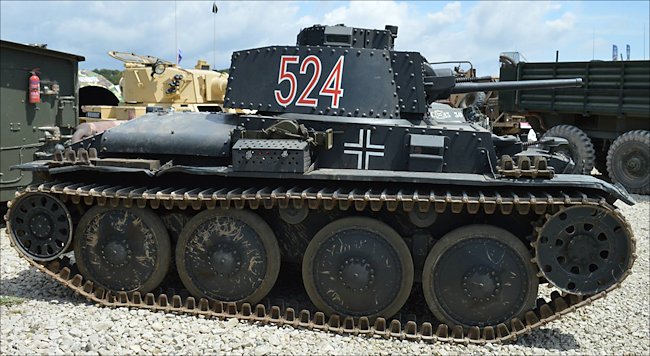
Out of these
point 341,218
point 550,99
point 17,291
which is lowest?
point 17,291

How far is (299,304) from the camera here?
25.3 ft

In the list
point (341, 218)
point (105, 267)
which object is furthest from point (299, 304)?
point (105, 267)

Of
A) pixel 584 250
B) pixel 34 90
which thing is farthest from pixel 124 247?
pixel 34 90

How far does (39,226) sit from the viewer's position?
25.2 ft

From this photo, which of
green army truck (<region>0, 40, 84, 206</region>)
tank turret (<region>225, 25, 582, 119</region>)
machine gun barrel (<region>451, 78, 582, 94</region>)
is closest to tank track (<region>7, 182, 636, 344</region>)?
tank turret (<region>225, 25, 582, 119</region>)

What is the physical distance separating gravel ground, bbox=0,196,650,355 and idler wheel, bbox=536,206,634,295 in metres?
0.76

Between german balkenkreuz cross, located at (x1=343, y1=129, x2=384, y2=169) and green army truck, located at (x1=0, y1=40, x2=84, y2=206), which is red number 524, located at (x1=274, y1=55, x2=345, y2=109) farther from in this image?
green army truck, located at (x1=0, y1=40, x2=84, y2=206)

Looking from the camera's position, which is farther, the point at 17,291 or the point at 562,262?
the point at 17,291

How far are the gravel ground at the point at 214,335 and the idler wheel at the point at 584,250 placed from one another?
0.76m

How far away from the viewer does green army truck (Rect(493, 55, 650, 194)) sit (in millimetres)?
16875

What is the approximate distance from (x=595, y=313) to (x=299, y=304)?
3.71 metres

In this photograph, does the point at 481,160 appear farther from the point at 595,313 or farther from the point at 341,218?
the point at 595,313

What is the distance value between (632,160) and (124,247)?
563 inches

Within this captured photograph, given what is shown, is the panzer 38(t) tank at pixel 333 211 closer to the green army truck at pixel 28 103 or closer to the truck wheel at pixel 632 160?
the green army truck at pixel 28 103
